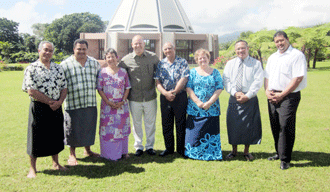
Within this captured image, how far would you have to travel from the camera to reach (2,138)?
5383mm

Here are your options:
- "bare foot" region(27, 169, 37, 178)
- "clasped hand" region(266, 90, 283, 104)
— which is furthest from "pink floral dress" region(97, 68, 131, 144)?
"clasped hand" region(266, 90, 283, 104)

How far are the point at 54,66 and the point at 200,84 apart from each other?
2142 mm

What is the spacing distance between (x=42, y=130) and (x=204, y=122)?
235 cm

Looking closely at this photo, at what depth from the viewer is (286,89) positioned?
148 inches

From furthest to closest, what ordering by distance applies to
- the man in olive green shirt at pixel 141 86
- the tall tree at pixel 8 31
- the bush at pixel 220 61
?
the tall tree at pixel 8 31 → the bush at pixel 220 61 → the man in olive green shirt at pixel 141 86

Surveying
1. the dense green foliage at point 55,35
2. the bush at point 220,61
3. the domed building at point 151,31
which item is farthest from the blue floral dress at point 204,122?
the dense green foliage at point 55,35

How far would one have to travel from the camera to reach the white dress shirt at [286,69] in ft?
12.3

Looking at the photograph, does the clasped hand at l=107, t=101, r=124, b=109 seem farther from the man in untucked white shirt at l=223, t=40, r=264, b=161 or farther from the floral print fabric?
the man in untucked white shirt at l=223, t=40, r=264, b=161

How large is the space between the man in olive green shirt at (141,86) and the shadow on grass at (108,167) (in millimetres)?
233

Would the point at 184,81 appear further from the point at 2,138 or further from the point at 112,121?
the point at 2,138

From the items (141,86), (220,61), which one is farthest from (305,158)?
(220,61)

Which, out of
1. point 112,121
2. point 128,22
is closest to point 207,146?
point 112,121

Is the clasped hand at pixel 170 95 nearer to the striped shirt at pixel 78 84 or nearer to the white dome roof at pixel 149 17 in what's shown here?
the striped shirt at pixel 78 84

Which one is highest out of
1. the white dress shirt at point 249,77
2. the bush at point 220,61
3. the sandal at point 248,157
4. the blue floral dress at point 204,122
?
the bush at point 220,61
